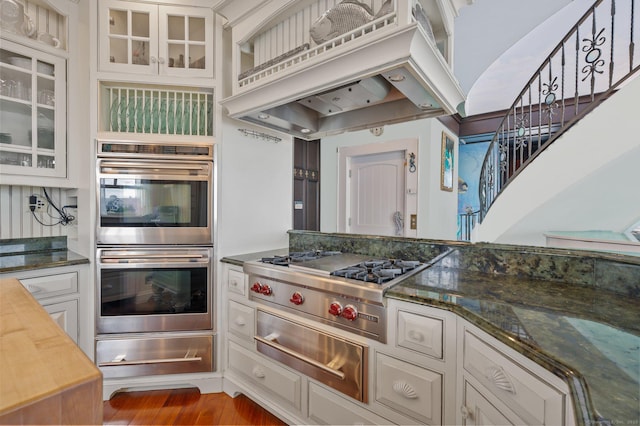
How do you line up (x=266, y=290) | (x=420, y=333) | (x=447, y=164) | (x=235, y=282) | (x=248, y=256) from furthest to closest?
1. (x=447, y=164)
2. (x=248, y=256)
3. (x=235, y=282)
4. (x=266, y=290)
5. (x=420, y=333)

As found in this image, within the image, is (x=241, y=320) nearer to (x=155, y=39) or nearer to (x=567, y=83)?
(x=155, y=39)

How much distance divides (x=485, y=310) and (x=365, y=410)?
0.73 meters

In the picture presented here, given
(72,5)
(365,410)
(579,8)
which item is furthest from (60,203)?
(579,8)

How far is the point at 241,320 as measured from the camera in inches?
70.9

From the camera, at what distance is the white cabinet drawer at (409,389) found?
1090 mm

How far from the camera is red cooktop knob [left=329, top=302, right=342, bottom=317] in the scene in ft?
4.30

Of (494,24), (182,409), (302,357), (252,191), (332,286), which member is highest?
(494,24)

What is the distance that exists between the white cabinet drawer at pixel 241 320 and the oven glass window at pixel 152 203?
0.59m

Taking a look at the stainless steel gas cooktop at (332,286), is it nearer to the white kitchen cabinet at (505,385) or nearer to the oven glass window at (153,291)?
the white kitchen cabinet at (505,385)

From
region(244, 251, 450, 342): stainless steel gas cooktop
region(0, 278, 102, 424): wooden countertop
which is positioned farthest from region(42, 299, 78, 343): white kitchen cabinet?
region(0, 278, 102, 424): wooden countertop

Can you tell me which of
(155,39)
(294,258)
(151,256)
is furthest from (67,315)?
(155,39)

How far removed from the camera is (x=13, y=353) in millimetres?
577

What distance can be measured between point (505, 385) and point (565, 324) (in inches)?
9.7

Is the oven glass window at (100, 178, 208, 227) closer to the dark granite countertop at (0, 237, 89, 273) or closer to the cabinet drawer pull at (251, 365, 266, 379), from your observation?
the dark granite countertop at (0, 237, 89, 273)
